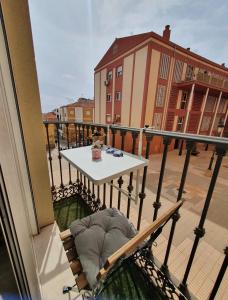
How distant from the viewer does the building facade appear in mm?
6734

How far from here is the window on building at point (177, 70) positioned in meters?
7.45

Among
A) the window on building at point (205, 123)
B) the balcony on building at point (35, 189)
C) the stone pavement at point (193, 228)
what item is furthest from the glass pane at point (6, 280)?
the window on building at point (205, 123)

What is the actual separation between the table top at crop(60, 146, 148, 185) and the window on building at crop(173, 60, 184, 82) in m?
8.50

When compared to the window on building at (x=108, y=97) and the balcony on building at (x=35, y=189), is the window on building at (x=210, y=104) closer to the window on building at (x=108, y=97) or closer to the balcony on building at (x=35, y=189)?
the window on building at (x=108, y=97)

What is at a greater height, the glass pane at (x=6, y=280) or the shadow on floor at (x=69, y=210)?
the glass pane at (x=6, y=280)

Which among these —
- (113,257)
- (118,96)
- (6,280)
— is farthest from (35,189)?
(118,96)

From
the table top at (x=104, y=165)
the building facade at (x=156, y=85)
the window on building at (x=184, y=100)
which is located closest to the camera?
the table top at (x=104, y=165)

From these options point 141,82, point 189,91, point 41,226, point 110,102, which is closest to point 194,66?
point 189,91

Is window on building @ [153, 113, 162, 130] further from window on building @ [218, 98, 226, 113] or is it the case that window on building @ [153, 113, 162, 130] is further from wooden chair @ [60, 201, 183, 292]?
wooden chair @ [60, 201, 183, 292]

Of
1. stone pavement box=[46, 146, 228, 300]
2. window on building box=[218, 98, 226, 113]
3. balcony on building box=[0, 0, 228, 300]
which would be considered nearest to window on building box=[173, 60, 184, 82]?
window on building box=[218, 98, 226, 113]

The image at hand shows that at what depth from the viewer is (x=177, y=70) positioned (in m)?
7.62

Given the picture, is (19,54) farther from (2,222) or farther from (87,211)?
(87,211)

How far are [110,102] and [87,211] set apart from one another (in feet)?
27.5

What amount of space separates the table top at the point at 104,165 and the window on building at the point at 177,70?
8504 mm
